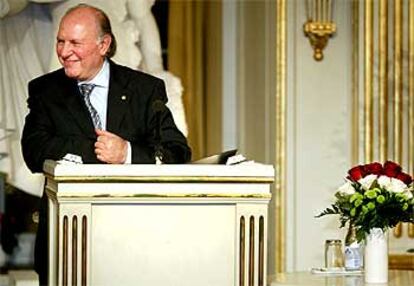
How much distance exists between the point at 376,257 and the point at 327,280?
0.70ft

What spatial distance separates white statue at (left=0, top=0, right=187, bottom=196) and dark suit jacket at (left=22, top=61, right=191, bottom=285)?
1533 mm

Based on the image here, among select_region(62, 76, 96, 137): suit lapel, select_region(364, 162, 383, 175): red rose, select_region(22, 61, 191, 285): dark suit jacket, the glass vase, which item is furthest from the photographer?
select_region(364, 162, 383, 175): red rose

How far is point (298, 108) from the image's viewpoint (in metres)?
5.82

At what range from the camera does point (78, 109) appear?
392cm

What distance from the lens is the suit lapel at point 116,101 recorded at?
3943mm

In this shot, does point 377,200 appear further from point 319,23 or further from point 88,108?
point 319,23

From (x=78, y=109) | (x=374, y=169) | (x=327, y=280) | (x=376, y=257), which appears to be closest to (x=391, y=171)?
(x=374, y=169)

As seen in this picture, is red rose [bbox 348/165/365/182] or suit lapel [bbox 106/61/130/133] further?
red rose [bbox 348/165/365/182]

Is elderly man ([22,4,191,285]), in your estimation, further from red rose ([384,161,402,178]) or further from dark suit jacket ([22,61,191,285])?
red rose ([384,161,402,178])

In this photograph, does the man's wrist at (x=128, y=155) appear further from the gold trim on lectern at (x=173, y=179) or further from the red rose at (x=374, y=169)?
the red rose at (x=374, y=169)

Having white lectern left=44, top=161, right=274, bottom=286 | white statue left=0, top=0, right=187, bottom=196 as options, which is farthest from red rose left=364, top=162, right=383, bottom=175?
white statue left=0, top=0, right=187, bottom=196

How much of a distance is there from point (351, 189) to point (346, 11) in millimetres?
1914

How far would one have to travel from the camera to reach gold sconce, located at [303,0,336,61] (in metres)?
5.75

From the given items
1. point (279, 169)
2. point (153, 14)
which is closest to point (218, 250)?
point (279, 169)
